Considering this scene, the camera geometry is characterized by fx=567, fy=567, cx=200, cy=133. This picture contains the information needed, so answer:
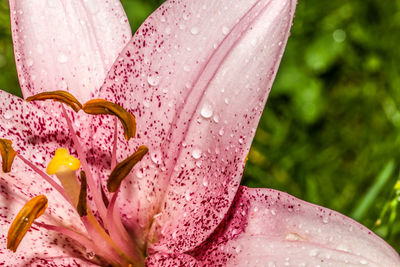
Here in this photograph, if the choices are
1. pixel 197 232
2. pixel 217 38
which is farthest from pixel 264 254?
pixel 217 38

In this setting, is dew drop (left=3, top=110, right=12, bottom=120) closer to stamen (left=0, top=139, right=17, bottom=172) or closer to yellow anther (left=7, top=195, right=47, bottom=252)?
stamen (left=0, top=139, right=17, bottom=172)

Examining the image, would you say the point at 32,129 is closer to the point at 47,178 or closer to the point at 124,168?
the point at 47,178

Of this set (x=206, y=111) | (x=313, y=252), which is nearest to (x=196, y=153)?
(x=206, y=111)

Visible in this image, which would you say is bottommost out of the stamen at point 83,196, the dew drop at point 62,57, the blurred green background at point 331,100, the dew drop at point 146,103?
the stamen at point 83,196

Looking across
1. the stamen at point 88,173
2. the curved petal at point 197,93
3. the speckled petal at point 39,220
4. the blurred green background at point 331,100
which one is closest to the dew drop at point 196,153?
the curved petal at point 197,93

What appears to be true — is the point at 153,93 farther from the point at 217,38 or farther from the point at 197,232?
the point at 197,232

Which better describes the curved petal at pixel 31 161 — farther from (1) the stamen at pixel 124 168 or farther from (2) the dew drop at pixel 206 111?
(2) the dew drop at pixel 206 111
